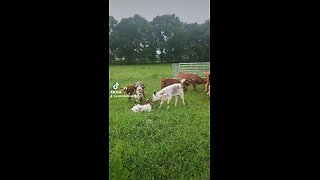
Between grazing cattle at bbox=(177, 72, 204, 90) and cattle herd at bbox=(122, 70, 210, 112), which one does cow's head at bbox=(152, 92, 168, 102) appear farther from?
grazing cattle at bbox=(177, 72, 204, 90)

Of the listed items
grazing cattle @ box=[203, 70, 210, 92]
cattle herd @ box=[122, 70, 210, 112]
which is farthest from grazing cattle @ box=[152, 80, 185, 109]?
grazing cattle @ box=[203, 70, 210, 92]

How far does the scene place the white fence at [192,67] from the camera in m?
1.51

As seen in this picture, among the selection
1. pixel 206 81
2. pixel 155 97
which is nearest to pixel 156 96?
pixel 155 97

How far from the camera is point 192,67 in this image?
5.04 feet

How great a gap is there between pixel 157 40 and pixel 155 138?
0.44m

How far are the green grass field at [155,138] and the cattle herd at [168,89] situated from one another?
21 mm

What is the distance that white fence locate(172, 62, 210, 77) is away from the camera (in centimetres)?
151

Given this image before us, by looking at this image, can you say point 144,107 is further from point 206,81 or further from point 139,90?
point 206,81

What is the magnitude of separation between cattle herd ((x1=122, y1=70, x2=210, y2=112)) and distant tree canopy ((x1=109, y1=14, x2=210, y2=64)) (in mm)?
87
